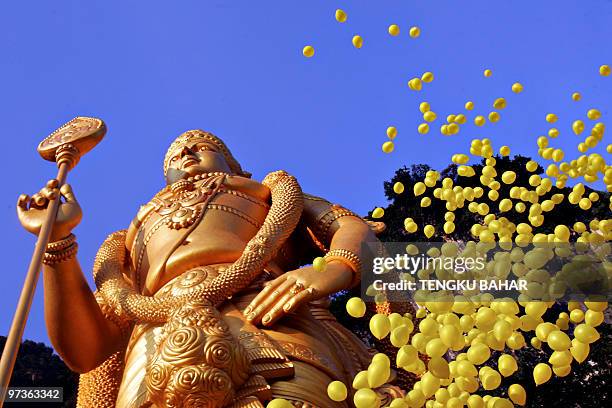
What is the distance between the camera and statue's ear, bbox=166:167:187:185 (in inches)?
186

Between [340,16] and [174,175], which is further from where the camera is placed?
[174,175]

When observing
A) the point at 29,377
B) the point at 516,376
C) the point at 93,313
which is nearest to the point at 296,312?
the point at 93,313

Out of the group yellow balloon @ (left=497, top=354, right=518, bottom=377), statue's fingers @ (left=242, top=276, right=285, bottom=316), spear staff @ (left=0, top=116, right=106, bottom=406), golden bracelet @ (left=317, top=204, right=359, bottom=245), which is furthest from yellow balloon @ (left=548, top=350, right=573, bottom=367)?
golden bracelet @ (left=317, top=204, right=359, bottom=245)

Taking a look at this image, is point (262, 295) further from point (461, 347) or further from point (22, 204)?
point (461, 347)

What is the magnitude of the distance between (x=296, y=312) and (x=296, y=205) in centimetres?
79

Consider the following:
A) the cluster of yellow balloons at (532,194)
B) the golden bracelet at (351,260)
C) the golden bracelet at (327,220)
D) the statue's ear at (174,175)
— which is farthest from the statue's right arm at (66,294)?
the cluster of yellow balloons at (532,194)

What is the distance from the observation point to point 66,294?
3615 millimetres

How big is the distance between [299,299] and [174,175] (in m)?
1.58

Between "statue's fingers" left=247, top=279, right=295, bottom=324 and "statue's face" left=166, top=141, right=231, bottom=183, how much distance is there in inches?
54.3

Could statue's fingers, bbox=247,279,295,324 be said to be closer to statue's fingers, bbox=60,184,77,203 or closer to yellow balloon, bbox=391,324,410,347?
statue's fingers, bbox=60,184,77,203

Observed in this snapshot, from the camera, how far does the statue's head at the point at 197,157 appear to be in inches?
188

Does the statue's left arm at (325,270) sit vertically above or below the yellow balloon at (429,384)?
above

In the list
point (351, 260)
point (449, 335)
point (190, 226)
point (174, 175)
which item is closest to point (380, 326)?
point (449, 335)

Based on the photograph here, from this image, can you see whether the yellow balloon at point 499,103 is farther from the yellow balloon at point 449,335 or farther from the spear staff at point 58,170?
the spear staff at point 58,170
